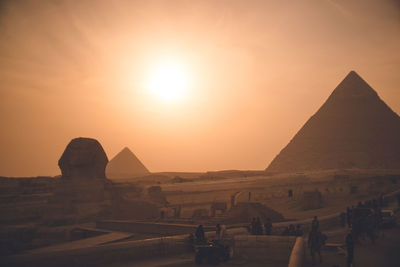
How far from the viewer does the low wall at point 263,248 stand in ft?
27.9

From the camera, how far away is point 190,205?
26.3 metres

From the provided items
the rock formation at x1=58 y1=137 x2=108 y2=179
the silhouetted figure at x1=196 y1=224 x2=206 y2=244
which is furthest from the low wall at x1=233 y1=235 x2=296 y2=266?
the rock formation at x1=58 y1=137 x2=108 y2=179

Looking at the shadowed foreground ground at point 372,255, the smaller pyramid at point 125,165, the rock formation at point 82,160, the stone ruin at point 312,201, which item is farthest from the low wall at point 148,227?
the smaller pyramid at point 125,165

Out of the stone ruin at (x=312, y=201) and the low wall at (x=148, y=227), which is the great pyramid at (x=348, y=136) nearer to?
the stone ruin at (x=312, y=201)

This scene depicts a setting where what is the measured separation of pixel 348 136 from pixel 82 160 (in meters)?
79.9

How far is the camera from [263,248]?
28.3 feet

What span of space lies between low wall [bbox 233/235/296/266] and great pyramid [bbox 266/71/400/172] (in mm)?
69039

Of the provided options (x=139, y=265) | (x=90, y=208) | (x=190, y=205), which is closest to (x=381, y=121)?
(x=190, y=205)

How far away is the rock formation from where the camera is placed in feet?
56.4

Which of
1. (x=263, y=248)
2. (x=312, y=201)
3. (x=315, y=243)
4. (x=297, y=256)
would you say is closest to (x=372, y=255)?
(x=315, y=243)

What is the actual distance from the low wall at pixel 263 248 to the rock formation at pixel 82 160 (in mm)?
10779

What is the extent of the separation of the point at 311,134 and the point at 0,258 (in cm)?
9083

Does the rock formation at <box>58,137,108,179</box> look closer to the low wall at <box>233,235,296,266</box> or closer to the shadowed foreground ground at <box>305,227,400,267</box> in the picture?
the low wall at <box>233,235,296,266</box>

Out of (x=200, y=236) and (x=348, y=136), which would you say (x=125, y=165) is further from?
(x=200, y=236)
